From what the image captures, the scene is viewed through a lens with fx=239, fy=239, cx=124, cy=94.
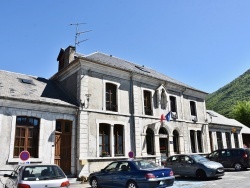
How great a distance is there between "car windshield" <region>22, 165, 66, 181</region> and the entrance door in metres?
6.46

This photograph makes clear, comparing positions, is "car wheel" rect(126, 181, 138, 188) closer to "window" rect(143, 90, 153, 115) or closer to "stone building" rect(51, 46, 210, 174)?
"stone building" rect(51, 46, 210, 174)

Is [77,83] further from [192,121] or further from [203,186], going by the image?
[192,121]

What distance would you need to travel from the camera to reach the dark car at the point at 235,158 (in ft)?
52.9

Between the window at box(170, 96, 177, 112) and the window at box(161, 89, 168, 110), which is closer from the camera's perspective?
the window at box(161, 89, 168, 110)

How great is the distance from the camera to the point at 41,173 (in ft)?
24.9

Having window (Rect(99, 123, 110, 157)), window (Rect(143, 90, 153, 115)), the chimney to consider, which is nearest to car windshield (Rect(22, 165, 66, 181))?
window (Rect(99, 123, 110, 157))

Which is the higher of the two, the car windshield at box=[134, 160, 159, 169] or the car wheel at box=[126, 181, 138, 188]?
the car windshield at box=[134, 160, 159, 169]

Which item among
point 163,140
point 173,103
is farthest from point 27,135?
point 173,103

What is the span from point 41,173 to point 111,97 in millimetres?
9793

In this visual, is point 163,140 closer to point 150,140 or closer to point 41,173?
point 150,140

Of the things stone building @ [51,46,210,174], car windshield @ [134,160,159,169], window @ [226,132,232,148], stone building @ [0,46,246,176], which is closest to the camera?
car windshield @ [134,160,159,169]

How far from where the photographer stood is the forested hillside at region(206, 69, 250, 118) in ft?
223

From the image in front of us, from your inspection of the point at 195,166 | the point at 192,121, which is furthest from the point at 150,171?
the point at 192,121

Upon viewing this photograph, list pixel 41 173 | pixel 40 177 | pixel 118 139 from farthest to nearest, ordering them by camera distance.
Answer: pixel 118 139 < pixel 41 173 < pixel 40 177
